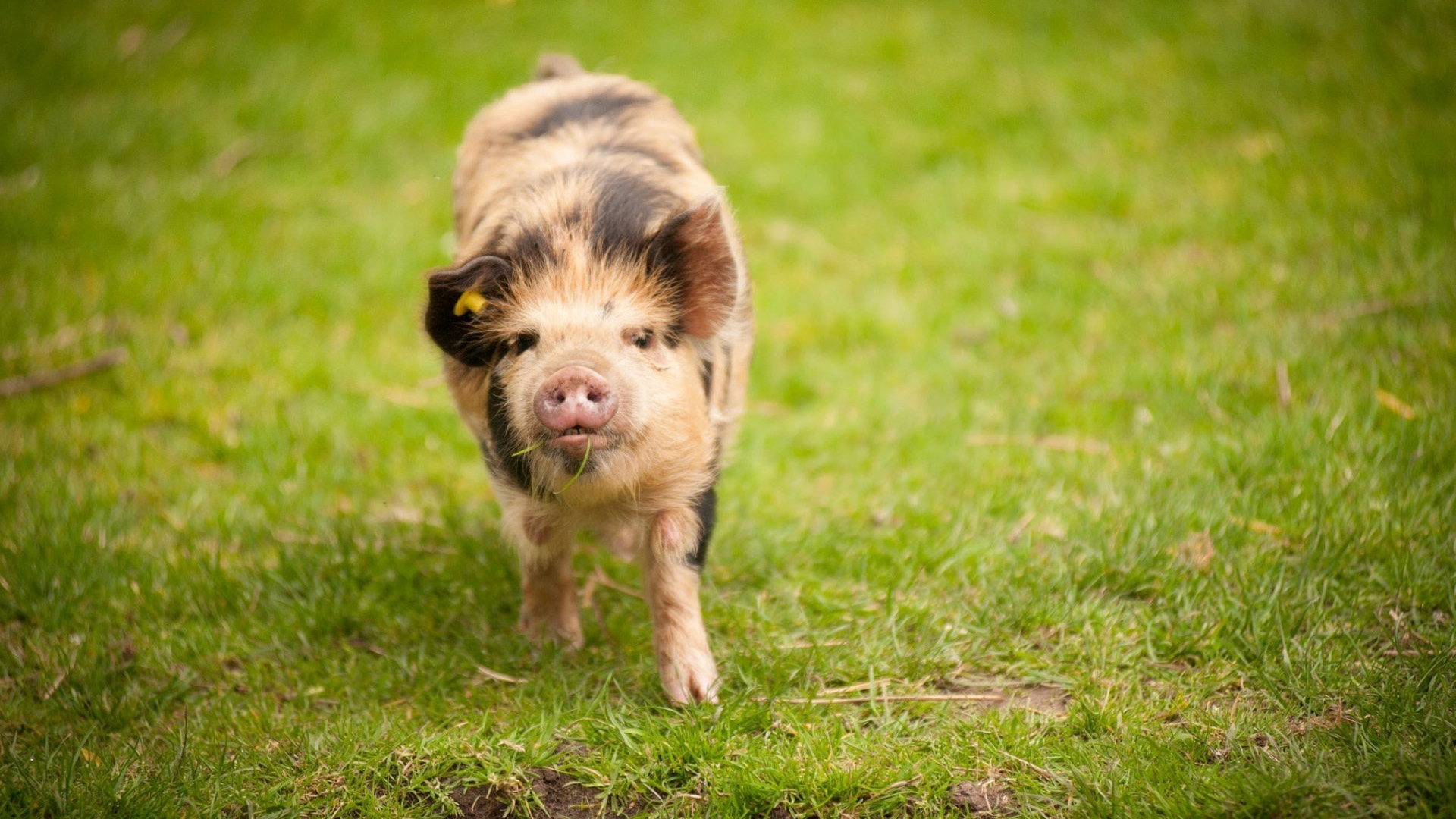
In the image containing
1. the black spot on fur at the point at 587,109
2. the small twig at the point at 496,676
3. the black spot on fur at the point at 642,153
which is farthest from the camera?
the black spot on fur at the point at 587,109

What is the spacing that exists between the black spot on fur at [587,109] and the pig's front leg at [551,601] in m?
1.61

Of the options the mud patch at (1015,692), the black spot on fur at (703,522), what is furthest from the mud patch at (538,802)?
the mud patch at (1015,692)

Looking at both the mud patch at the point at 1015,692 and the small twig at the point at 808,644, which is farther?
the small twig at the point at 808,644

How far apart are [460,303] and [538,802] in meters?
1.47

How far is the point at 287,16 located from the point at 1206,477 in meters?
8.63

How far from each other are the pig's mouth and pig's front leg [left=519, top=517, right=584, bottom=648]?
2.82 ft

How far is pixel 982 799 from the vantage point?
3262 millimetres

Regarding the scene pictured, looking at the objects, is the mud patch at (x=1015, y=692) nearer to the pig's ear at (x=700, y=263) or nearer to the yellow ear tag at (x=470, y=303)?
the pig's ear at (x=700, y=263)

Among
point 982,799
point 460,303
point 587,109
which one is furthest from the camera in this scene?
point 587,109

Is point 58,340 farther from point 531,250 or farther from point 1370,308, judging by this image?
point 1370,308

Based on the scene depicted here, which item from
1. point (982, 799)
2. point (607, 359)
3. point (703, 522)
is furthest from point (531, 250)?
Result: point (982, 799)

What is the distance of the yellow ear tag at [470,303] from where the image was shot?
3484 millimetres

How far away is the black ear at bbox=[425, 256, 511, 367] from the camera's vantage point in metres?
3.45

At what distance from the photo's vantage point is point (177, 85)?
9078mm
